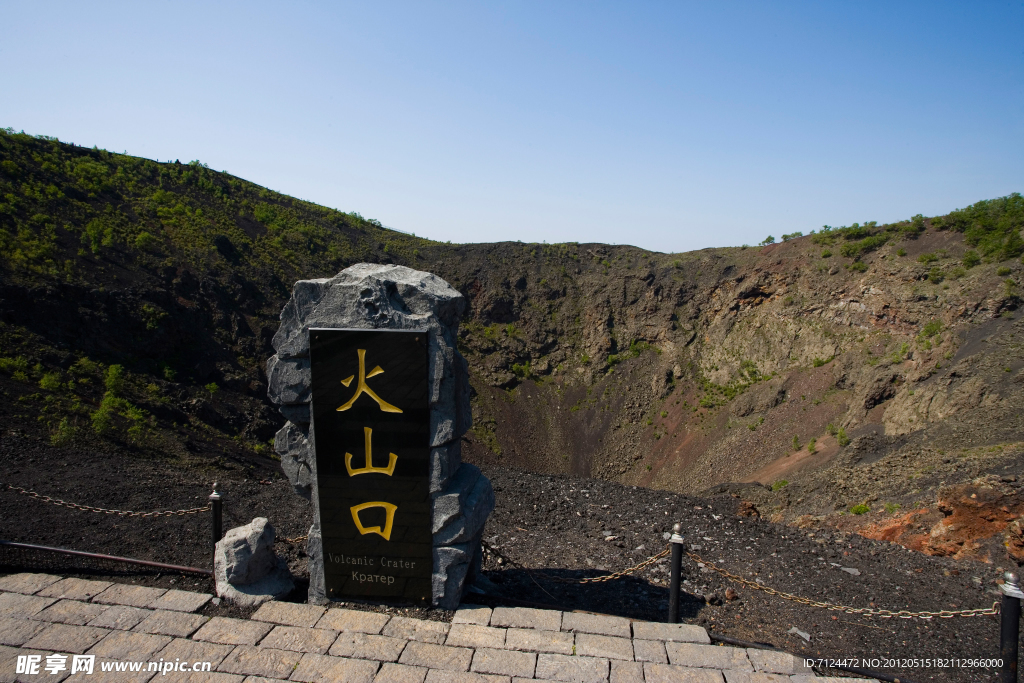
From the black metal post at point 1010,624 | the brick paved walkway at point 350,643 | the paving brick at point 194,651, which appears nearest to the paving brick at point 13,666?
the brick paved walkway at point 350,643

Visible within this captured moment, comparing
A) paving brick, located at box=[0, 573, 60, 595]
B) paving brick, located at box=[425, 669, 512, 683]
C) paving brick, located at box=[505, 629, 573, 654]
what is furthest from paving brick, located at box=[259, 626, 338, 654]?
paving brick, located at box=[0, 573, 60, 595]

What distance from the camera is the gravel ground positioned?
5.11 metres

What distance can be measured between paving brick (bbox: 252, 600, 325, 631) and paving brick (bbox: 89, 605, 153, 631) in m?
0.90

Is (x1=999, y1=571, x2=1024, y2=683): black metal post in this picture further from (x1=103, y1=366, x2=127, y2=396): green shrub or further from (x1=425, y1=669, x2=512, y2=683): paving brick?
(x1=103, y1=366, x2=127, y2=396): green shrub

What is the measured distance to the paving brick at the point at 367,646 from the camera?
13.7ft

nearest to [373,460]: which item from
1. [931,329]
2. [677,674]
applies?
[677,674]

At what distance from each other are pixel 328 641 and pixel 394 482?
1271 mm

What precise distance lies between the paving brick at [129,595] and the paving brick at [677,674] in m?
4.15

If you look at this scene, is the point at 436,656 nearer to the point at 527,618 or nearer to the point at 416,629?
the point at 416,629

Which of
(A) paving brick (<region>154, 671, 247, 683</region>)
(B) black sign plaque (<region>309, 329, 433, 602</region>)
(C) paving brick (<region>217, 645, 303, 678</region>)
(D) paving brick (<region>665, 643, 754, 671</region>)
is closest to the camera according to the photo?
(A) paving brick (<region>154, 671, 247, 683</region>)

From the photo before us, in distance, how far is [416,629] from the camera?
4.53 m

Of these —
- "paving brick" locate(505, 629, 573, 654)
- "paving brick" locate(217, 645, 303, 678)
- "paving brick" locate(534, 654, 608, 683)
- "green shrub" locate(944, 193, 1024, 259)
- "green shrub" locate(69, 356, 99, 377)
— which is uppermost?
"green shrub" locate(944, 193, 1024, 259)

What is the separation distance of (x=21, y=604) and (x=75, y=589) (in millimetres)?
357

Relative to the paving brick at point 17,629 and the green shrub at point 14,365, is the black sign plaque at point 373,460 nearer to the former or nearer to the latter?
the paving brick at point 17,629
